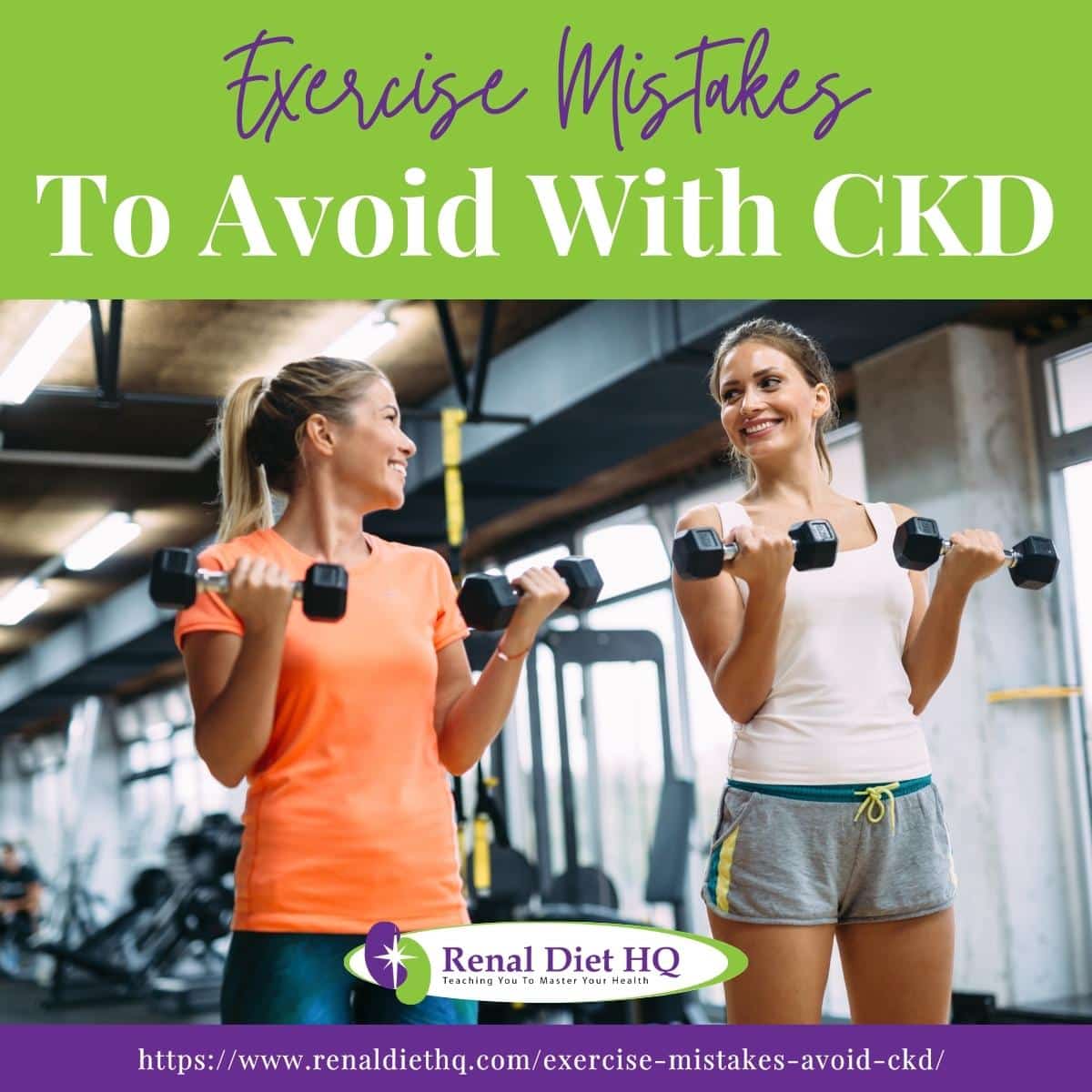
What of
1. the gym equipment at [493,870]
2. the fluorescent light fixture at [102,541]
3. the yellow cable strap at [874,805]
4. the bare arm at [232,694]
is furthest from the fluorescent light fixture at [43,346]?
the fluorescent light fixture at [102,541]

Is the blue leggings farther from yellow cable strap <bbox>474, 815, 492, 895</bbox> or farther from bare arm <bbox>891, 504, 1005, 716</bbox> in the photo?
yellow cable strap <bbox>474, 815, 492, 895</bbox>

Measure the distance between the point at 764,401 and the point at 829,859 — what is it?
1.86 ft

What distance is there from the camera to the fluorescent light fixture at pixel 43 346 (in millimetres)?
4473

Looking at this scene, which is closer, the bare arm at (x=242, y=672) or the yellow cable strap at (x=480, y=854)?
the bare arm at (x=242, y=672)

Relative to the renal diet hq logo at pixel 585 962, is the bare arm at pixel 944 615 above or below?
above

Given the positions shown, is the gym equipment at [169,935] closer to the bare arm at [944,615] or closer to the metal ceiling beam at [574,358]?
the metal ceiling beam at [574,358]

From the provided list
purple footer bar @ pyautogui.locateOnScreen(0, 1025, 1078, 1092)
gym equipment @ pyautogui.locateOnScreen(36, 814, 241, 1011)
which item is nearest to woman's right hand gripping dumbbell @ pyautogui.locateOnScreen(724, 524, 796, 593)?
purple footer bar @ pyautogui.locateOnScreen(0, 1025, 1078, 1092)

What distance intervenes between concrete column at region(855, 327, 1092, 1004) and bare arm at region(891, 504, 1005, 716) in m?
3.65

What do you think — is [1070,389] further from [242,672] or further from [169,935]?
[169,935]

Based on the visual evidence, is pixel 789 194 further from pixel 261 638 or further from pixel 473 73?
pixel 261 638

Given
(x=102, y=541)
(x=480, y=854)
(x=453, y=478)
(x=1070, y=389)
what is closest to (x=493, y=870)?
(x=480, y=854)

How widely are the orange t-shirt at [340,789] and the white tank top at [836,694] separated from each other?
0.42 meters

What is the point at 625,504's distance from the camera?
847 cm

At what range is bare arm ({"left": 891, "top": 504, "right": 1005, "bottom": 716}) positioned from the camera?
1.73m
